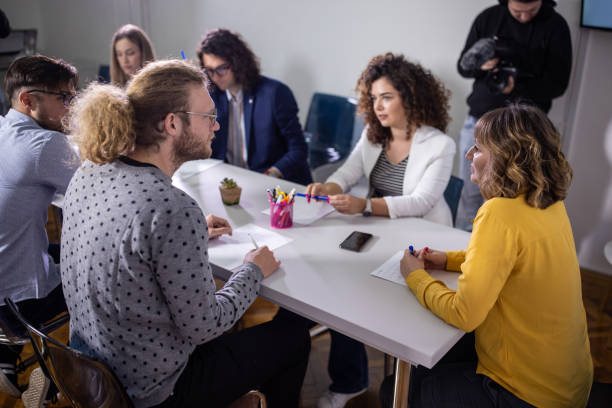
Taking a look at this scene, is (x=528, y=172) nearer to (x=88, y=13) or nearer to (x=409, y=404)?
(x=409, y=404)

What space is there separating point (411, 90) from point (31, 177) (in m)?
1.47

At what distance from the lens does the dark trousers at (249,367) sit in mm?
1274

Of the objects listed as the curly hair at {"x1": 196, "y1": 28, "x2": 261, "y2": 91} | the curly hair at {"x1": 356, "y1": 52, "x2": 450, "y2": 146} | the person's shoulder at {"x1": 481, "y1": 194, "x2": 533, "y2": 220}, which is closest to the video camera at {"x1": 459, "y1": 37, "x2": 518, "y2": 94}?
the curly hair at {"x1": 356, "y1": 52, "x2": 450, "y2": 146}

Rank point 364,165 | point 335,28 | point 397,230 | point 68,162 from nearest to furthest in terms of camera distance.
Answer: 1. point 68,162
2. point 397,230
3. point 364,165
4. point 335,28

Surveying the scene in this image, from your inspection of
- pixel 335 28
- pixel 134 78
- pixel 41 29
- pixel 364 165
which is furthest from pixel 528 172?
pixel 41 29

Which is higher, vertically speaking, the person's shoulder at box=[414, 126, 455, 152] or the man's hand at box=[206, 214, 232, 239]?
the person's shoulder at box=[414, 126, 455, 152]

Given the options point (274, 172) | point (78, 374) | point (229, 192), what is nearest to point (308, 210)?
point (229, 192)

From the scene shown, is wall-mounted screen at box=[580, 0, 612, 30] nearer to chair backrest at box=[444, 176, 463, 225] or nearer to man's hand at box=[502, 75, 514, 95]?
man's hand at box=[502, 75, 514, 95]

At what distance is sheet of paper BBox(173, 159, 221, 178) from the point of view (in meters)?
2.32

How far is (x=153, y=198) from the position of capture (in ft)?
3.61

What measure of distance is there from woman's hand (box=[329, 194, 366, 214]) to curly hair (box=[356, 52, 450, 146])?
→ 50 centimetres

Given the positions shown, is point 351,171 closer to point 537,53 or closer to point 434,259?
point 434,259

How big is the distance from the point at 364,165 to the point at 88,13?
3778mm

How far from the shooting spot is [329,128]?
3.45 meters
